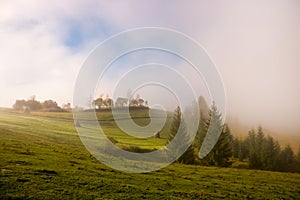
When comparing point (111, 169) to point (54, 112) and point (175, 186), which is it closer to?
point (175, 186)

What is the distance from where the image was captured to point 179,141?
2215 inches

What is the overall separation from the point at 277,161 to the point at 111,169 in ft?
130

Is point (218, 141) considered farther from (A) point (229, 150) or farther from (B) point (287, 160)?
(B) point (287, 160)

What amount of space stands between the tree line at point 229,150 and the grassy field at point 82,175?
481 cm

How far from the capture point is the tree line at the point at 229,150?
183 feet

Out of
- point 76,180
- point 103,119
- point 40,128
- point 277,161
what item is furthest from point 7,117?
point 277,161

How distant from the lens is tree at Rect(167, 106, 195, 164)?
176 feet

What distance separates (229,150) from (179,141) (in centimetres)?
969

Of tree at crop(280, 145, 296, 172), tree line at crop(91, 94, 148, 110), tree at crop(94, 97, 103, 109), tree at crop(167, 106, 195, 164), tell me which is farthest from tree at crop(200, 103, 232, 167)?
tree at crop(94, 97, 103, 109)

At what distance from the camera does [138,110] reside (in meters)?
48.9

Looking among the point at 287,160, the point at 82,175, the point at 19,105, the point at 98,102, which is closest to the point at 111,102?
the point at 98,102

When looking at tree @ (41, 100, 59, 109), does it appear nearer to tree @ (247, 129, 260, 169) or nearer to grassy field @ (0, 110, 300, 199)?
grassy field @ (0, 110, 300, 199)

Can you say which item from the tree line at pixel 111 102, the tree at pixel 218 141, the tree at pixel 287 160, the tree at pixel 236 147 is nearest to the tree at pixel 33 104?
the tree line at pixel 111 102

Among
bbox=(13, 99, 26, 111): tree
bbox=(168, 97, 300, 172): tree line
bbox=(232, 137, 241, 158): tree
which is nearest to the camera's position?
bbox=(13, 99, 26, 111): tree
